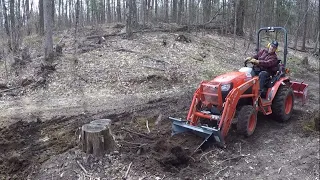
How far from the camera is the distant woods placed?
16.2m

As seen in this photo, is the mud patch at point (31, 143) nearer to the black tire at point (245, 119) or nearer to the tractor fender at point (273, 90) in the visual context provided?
the black tire at point (245, 119)

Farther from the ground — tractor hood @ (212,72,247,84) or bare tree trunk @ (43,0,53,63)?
bare tree trunk @ (43,0,53,63)

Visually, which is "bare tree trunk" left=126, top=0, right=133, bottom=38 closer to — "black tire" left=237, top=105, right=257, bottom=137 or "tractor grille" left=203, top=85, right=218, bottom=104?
"tractor grille" left=203, top=85, right=218, bottom=104

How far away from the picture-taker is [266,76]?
7.62 metres

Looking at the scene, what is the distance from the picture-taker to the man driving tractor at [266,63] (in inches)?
294

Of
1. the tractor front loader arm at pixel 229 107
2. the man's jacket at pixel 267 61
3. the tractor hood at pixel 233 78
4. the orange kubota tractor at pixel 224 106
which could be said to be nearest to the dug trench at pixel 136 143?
the orange kubota tractor at pixel 224 106

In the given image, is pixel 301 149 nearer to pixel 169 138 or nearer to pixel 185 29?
pixel 169 138

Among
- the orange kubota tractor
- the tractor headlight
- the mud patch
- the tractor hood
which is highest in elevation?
the tractor hood

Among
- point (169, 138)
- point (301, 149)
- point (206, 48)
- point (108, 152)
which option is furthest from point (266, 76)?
point (206, 48)

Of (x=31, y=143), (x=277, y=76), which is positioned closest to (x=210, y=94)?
(x=277, y=76)

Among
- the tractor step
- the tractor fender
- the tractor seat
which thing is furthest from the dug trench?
the tractor seat

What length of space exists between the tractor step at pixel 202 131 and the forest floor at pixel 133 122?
147 millimetres

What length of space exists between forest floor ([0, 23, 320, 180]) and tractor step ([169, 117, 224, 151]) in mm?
147

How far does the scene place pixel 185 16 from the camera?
26359mm
